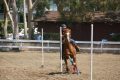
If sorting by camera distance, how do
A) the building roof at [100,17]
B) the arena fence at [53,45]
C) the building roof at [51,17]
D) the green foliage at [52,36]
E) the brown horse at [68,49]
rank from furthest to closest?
the building roof at [51,17] < the building roof at [100,17] < the green foliage at [52,36] < the arena fence at [53,45] < the brown horse at [68,49]

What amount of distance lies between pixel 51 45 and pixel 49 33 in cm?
1026

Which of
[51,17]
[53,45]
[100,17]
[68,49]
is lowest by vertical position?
[53,45]

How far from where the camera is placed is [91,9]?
39.6 meters

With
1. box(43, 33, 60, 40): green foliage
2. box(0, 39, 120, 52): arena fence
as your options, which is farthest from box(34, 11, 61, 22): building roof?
box(0, 39, 120, 52): arena fence

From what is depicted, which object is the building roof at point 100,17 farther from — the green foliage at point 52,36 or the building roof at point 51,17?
the green foliage at point 52,36

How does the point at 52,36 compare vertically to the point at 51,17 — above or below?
below

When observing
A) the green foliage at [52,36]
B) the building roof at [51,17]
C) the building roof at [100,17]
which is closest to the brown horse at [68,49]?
the building roof at [100,17]

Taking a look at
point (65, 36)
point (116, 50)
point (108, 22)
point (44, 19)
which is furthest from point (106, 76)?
point (44, 19)

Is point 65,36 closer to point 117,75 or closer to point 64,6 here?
point 117,75

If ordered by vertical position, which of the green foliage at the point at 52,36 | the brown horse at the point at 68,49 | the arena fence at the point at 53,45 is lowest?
the green foliage at the point at 52,36

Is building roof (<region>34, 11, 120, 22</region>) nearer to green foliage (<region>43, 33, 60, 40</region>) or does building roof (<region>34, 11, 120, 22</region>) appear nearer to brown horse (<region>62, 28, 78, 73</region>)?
green foliage (<region>43, 33, 60, 40</region>)

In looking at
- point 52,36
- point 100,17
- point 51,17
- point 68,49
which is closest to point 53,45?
point 52,36

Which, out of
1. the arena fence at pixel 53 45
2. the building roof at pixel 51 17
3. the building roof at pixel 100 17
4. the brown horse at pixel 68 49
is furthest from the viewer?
the building roof at pixel 51 17

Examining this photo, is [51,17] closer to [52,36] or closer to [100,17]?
[52,36]
